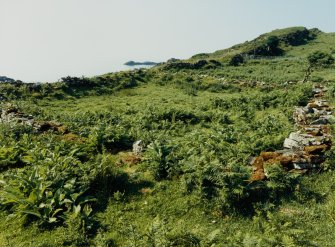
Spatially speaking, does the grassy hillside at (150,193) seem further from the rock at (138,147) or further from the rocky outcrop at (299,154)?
the rocky outcrop at (299,154)

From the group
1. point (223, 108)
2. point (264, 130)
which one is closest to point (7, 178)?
point (264, 130)

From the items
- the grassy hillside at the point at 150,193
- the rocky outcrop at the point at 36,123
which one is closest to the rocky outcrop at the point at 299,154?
the grassy hillside at the point at 150,193

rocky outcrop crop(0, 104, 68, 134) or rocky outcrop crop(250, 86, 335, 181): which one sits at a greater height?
rocky outcrop crop(0, 104, 68, 134)

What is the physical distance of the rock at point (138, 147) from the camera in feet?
47.6

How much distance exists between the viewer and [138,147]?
14711mm

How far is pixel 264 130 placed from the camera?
17188mm

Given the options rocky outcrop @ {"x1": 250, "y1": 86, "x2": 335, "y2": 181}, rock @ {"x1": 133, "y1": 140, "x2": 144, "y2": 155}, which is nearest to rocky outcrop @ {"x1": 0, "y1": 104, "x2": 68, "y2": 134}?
rock @ {"x1": 133, "y1": 140, "x2": 144, "y2": 155}

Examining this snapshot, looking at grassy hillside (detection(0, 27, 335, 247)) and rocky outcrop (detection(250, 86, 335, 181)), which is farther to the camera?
rocky outcrop (detection(250, 86, 335, 181))

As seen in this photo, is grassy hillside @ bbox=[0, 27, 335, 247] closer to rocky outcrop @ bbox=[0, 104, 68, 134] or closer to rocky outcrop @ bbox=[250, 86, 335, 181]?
rocky outcrop @ bbox=[0, 104, 68, 134]

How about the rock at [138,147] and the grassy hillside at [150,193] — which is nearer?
the grassy hillside at [150,193]

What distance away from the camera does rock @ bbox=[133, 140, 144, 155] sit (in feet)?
47.6

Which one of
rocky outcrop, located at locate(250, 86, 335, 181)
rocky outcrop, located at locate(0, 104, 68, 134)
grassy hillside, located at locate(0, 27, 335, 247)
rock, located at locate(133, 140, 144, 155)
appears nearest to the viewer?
A: grassy hillside, located at locate(0, 27, 335, 247)

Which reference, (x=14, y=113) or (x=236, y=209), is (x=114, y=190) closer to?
(x=236, y=209)

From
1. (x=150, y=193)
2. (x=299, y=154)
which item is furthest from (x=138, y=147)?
(x=299, y=154)
